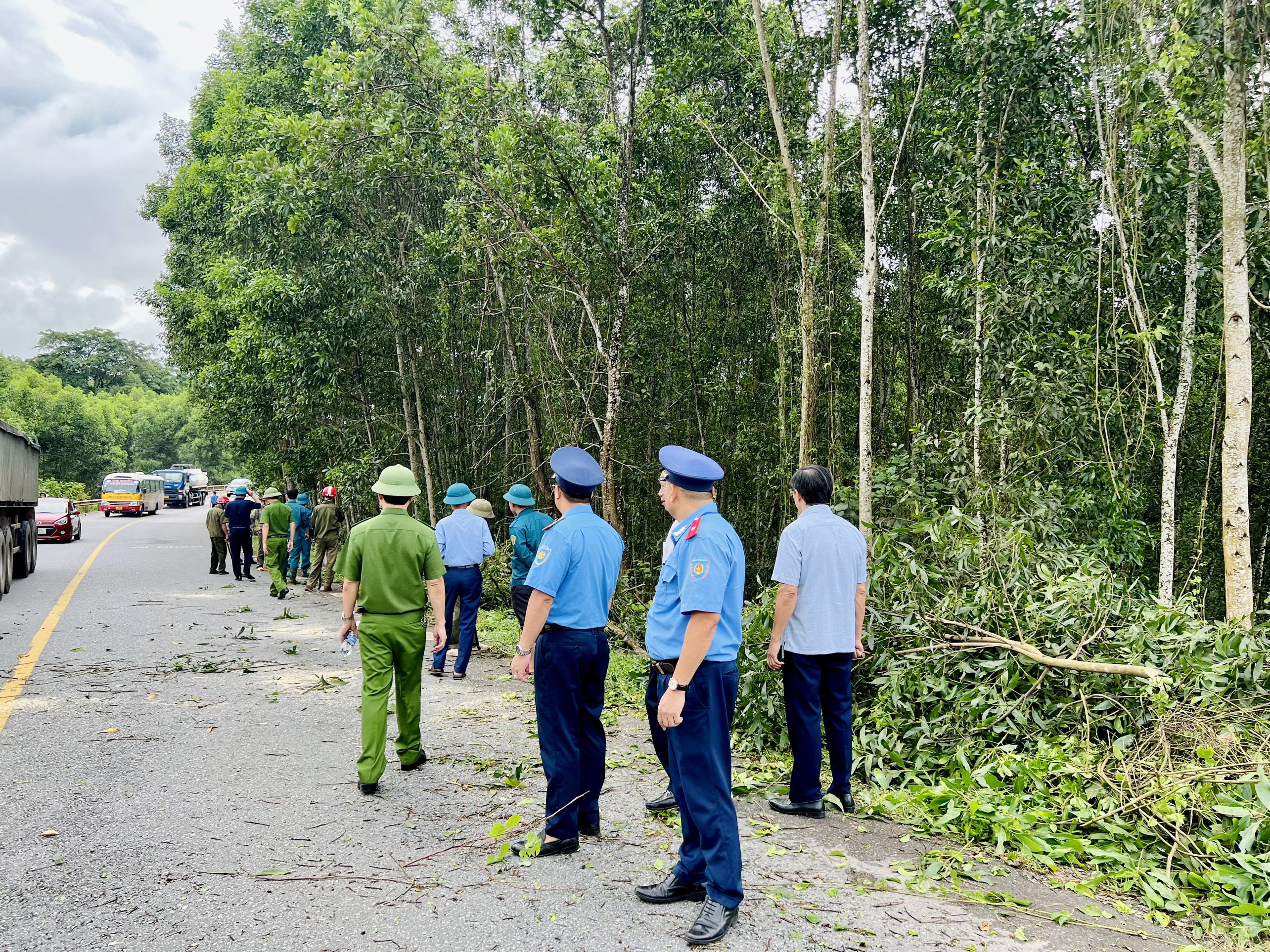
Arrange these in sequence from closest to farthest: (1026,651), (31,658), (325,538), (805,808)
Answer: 1. (805,808)
2. (1026,651)
3. (31,658)
4. (325,538)

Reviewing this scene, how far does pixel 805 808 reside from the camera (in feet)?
15.3

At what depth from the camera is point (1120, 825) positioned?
418cm

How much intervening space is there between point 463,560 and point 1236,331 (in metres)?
6.98

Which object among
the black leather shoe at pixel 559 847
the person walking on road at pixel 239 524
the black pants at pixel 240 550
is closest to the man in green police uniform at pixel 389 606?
the black leather shoe at pixel 559 847

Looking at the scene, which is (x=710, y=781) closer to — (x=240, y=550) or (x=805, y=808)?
(x=805, y=808)

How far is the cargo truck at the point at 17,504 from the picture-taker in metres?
13.5

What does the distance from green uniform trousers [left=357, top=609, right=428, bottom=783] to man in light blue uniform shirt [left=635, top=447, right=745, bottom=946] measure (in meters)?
1.96

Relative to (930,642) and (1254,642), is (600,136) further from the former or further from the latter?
(1254,642)

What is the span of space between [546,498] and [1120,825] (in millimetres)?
10775

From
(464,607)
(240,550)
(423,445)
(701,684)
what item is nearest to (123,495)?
(240,550)

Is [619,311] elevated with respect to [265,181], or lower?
lower

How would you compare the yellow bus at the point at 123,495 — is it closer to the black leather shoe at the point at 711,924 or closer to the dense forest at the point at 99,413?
the dense forest at the point at 99,413

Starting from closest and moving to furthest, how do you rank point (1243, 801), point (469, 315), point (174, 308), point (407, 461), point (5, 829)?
point (1243, 801) < point (5, 829) < point (469, 315) < point (407, 461) < point (174, 308)

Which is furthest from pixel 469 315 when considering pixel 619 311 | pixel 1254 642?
pixel 1254 642
